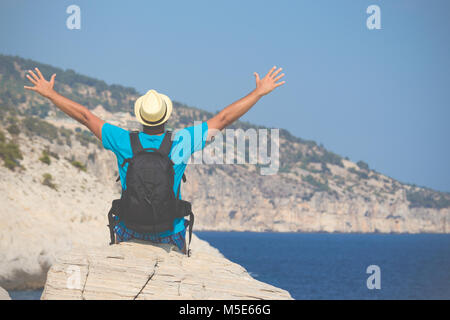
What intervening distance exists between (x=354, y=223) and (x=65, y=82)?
91219 mm

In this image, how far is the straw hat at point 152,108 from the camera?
556cm

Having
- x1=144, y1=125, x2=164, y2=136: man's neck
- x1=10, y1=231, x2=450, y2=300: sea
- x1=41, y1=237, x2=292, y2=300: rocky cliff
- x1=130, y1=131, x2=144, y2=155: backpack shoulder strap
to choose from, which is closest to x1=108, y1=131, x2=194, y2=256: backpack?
x1=130, y1=131, x2=144, y2=155: backpack shoulder strap

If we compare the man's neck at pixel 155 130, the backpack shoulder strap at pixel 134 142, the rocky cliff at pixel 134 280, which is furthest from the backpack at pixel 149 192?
the rocky cliff at pixel 134 280

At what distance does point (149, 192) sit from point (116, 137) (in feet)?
1.88

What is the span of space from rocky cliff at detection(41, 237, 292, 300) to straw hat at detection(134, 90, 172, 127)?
109 centimetres

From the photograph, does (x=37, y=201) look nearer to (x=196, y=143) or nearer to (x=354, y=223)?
(x=196, y=143)

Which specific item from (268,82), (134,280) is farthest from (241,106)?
(134,280)

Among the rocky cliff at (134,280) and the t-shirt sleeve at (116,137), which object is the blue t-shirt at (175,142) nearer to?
the t-shirt sleeve at (116,137)

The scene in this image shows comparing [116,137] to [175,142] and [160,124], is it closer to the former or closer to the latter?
[160,124]

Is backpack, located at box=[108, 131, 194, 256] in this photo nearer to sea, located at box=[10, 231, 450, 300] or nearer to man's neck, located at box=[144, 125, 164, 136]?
man's neck, located at box=[144, 125, 164, 136]

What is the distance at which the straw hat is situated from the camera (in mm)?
5559

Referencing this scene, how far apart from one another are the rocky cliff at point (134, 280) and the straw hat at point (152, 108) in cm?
109
